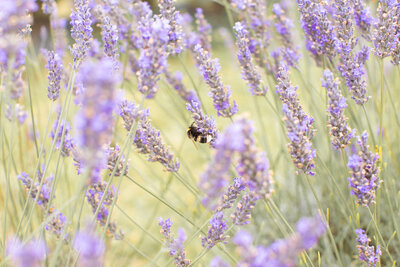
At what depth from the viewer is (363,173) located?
88 cm

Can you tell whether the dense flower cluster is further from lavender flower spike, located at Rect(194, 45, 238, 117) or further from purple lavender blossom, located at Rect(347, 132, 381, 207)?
lavender flower spike, located at Rect(194, 45, 238, 117)

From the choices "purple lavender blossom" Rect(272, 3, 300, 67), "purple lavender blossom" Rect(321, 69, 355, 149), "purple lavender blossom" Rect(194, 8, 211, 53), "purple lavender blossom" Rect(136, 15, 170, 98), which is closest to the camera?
"purple lavender blossom" Rect(136, 15, 170, 98)

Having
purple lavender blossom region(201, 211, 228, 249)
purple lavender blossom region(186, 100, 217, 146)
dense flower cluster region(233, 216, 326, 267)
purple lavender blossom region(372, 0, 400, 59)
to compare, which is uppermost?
purple lavender blossom region(372, 0, 400, 59)

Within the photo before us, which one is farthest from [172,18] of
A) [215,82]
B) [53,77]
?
[53,77]

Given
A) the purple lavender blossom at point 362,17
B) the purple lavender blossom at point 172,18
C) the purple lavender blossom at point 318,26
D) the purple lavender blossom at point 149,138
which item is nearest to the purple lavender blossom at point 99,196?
the purple lavender blossom at point 149,138

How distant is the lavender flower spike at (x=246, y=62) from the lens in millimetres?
1097

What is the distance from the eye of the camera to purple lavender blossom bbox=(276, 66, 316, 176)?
793mm

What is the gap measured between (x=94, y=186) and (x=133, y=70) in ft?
1.95

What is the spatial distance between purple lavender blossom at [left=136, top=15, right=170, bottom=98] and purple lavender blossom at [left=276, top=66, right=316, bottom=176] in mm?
243

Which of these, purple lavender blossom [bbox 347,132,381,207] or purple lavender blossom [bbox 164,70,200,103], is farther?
purple lavender blossom [bbox 164,70,200,103]

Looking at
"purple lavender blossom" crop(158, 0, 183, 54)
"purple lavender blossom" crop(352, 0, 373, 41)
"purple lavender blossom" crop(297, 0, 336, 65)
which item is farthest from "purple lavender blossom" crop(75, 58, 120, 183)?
"purple lavender blossom" crop(352, 0, 373, 41)

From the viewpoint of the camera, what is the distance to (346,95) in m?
1.29

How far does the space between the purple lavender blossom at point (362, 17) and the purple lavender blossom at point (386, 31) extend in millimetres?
86

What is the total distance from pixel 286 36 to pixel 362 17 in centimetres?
33
